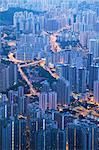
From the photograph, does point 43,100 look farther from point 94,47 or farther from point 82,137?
point 94,47

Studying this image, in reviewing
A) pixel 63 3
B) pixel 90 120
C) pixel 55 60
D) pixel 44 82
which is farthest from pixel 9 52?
pixel 90 120

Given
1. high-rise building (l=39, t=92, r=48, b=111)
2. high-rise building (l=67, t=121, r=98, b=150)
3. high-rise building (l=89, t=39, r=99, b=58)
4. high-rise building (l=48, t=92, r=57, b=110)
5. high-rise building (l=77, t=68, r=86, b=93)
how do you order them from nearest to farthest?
high-rise building (l=67, t=121, r=98, b=150)
high-rise building (l=39, t=92, r=48, b=111)
high-rise building (l=48, t=92, r=57, b=110)
high-rise building (l=77, t=68, r=86, b=93)
high-rise building (l=89, t=39, r=99, b=58)

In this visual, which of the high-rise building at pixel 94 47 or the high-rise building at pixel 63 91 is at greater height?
the high-rise building at pixel 94 47

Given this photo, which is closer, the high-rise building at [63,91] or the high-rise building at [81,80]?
the high-rise building at [63,91]

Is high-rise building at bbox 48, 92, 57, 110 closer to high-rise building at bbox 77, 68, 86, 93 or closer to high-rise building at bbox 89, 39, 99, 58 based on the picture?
high-rise building at bbox 77, 68, 86, 93

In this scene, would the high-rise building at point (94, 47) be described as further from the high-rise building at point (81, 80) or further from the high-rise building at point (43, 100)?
the high-rise building at point (43, 100)

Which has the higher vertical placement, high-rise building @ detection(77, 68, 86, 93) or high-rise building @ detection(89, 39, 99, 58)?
high-rise building @ detection(89, 39, 99, 58)

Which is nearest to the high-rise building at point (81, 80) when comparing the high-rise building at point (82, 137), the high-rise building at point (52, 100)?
the high-rise building at point (52, 100)

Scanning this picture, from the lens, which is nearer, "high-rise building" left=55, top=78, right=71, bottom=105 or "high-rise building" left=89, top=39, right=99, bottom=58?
"high-rise building" left=55, top=78, right=71, bottom=105

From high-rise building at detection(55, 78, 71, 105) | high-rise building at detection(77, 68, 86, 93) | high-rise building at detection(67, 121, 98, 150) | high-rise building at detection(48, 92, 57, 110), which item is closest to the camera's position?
high-rise building at detection(67, 121, 98, 150)

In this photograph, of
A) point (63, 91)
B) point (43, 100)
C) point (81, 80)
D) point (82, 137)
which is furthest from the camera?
point (81, 80)

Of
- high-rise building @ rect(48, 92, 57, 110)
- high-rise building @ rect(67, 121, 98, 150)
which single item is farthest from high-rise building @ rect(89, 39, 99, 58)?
high-rise building @ rect(67, 121, 98, 150)

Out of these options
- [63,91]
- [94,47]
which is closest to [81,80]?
[63,91]
